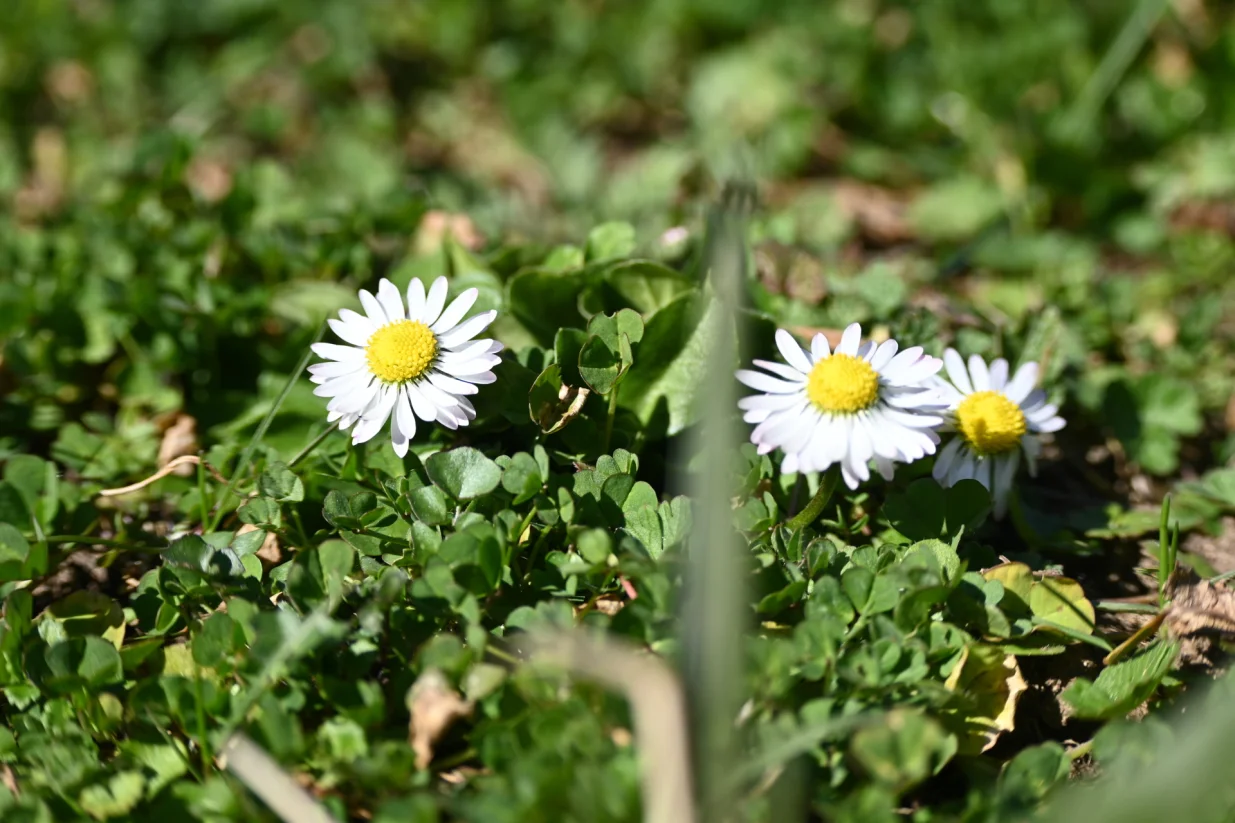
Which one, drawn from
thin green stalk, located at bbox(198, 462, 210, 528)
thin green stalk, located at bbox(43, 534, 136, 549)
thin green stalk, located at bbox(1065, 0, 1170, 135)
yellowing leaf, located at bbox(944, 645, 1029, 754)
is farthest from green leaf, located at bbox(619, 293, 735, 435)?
thin green stalk, located at bbox(1065, 0, 1170, 135)

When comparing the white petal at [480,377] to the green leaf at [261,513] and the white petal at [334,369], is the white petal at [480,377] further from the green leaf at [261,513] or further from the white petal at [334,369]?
the green leaf at [261,513]

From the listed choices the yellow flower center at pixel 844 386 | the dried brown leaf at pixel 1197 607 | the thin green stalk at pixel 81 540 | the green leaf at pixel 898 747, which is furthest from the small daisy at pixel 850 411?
the thin green stalk at pixel 81 540

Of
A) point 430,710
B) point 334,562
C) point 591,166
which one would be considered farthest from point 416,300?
point 591,166

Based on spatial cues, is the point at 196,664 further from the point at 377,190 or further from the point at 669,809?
the point at 377,190

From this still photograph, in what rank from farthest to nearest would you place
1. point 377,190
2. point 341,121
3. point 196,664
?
point 341,121 → point 377,190 → point 196,664

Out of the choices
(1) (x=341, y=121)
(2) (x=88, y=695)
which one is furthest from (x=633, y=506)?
(1) (x=341, y=121)

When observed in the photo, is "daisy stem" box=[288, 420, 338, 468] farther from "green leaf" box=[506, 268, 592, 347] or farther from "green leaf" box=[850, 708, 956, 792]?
"green leaf" box=[850, 708, 956, 792]
